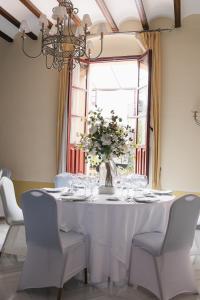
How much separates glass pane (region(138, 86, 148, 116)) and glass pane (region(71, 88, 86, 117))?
3.45 feet

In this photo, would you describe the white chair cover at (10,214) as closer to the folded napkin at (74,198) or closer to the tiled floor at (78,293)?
the tiled floor at (78,293)

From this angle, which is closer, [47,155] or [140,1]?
[140,1]

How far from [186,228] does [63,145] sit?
323cm

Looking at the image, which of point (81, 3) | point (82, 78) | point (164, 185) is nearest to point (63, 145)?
point (82, 78)

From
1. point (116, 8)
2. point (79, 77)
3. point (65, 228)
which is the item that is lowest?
point (65, 228)

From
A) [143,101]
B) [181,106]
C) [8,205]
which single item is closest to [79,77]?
[143,101]

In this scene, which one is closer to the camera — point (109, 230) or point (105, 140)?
point (109, 230)

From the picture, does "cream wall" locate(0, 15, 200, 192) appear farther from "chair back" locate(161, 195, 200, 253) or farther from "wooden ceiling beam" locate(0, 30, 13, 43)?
"chair back" locate(161, 195, 200, 253)

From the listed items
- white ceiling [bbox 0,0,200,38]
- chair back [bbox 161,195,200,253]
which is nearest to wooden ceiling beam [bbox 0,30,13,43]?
white ceiling [bbox 0,0,200,38]

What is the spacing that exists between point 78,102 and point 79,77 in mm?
440

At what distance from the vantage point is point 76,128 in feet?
19.5

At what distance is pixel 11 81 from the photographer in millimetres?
6121

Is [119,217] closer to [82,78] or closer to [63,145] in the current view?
[63,145]

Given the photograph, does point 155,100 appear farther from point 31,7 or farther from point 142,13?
point 31,7
